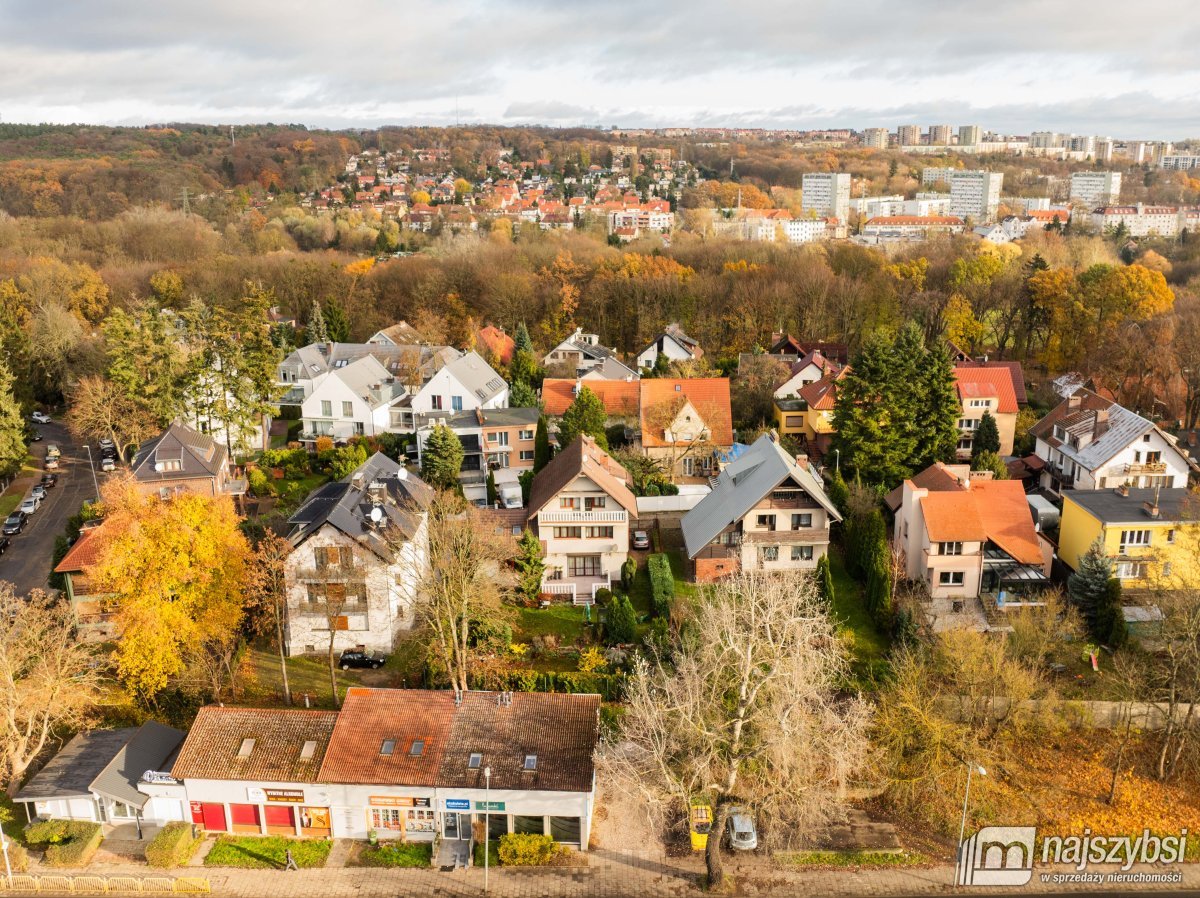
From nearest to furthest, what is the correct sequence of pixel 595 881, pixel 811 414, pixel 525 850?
pixel 595 881, pixel 525 850, pixel 811 414

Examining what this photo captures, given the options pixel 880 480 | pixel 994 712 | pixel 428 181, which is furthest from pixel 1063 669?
pixel 428 181

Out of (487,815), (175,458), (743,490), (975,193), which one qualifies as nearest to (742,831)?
(487,815)

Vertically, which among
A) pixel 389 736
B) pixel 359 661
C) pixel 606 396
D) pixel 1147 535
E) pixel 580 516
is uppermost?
pixel 606 396

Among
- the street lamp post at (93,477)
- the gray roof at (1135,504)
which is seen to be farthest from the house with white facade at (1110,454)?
the street lamp post at (93,477)

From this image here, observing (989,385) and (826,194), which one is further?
(826,194)

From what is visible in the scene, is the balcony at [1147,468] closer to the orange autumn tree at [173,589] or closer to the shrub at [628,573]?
the shrub at [628,573]

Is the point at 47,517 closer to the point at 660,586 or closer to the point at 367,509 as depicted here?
the point at 367,509
